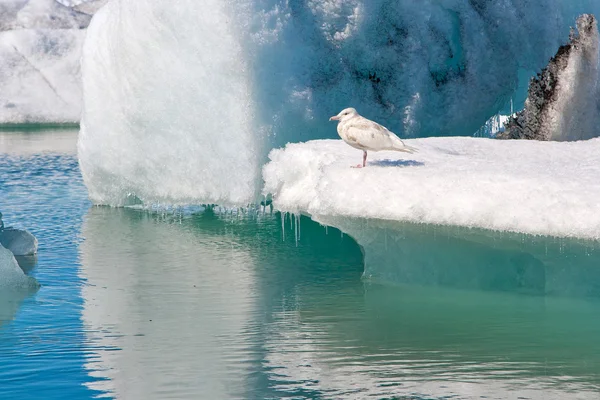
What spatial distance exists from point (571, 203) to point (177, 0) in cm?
478

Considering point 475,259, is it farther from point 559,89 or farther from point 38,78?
point 38,78

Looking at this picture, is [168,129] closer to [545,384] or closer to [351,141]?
[351,141]

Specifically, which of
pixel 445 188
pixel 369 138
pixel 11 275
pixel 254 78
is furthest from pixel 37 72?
pixel 445 188

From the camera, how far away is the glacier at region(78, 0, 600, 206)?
936cm

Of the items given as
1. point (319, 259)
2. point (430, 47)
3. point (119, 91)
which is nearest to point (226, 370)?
point (319, 259)

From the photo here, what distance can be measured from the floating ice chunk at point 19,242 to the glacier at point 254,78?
1.98 m

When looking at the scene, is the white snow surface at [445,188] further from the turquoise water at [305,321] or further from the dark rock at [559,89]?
the dark rock at [559,89]

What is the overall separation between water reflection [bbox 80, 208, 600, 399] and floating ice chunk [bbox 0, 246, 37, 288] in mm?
481

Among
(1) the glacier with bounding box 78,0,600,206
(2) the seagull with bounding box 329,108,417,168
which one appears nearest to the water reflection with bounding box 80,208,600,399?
(2) the seagull with bounding box 329,108,417,168

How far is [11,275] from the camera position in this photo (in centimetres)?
699

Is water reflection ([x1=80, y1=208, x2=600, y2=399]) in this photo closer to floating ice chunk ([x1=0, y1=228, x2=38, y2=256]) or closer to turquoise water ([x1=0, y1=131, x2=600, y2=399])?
turquoise water ([x1=0, y1=131, x2=600, y2=399])

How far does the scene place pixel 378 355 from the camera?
5492 mm

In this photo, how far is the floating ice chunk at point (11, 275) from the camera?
6988 mm

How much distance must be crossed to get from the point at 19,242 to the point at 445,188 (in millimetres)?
3594
